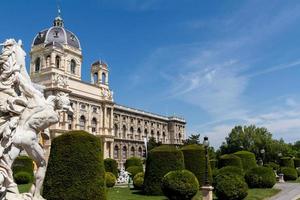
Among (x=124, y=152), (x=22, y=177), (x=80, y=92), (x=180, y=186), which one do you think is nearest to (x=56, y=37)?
(x=80, y=92)

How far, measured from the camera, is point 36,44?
59.5m

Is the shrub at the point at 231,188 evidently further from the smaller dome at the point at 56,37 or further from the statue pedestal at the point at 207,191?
the smaller dome at the point at 56,37

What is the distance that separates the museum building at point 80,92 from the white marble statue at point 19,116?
1713 inches

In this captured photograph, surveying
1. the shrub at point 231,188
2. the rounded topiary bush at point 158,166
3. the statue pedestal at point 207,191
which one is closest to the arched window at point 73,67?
the rounded topiary bush at point 158,166

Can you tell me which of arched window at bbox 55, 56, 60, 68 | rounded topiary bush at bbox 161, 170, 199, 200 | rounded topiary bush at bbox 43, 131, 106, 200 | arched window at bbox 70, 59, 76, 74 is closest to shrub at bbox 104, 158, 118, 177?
rounded topiary bush at bbox 161, 170, 199, 200

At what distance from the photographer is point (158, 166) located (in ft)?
54.7

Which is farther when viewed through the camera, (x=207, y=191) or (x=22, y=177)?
(x=22, y=177)

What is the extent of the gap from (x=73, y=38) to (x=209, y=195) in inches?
2038

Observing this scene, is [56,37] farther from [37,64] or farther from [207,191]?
[207,191]

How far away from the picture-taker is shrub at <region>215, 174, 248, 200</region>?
48.2 feet

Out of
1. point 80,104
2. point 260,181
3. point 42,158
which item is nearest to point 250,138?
point 80,104

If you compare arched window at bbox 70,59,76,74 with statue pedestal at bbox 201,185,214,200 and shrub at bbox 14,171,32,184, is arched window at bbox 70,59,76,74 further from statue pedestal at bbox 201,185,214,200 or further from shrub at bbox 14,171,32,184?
statue pedestal at bbox 201,185,214,200

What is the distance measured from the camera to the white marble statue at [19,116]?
5289 mm

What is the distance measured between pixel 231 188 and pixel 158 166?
3.36m
